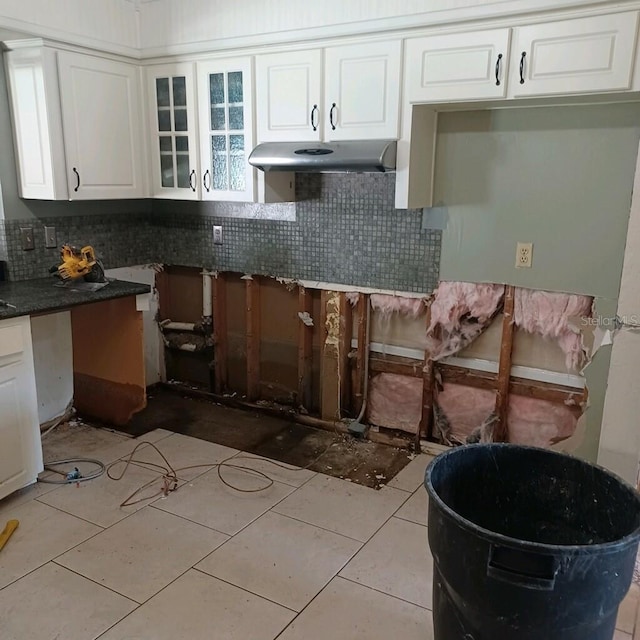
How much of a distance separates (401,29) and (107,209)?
2.11 meters

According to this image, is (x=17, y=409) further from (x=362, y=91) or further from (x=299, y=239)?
(x=362, y=91)

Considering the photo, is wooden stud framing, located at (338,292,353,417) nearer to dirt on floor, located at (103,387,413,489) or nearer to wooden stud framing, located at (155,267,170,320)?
dirt on floor, located at (103,387,413,489)

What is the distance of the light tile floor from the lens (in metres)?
Answer: 2.02

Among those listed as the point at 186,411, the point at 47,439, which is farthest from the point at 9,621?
the point at 186,411

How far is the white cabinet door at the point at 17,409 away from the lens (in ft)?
8.55

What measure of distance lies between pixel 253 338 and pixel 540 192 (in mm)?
1959

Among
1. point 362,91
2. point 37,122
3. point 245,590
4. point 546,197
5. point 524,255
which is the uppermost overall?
point 362,91

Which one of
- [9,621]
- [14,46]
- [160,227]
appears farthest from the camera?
[160,227]

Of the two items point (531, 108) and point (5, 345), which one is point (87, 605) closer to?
point (5, 345)

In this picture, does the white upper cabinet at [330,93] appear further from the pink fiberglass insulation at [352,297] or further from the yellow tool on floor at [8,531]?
the yellow tool on floor at [8,531]

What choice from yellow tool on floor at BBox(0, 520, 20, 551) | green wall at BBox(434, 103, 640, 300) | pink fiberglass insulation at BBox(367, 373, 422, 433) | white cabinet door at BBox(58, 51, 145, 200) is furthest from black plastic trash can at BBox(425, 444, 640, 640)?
white cabinet door at BBox(58, 51, 145, 200)

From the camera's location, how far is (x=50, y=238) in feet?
11.0

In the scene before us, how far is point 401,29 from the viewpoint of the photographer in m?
2.63

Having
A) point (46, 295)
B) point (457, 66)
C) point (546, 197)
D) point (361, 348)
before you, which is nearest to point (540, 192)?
point (546, 197)
